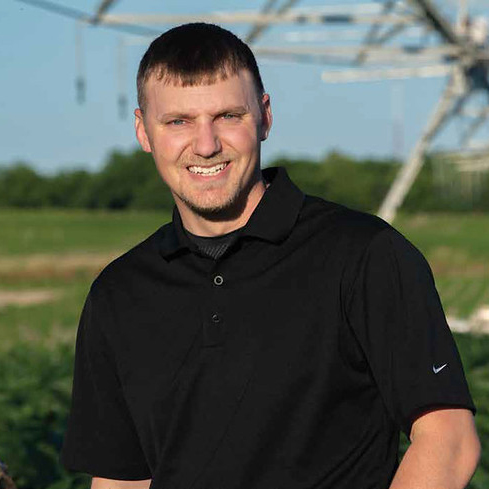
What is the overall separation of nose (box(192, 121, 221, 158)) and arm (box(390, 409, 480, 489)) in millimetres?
615

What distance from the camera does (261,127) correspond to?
7.82 ft

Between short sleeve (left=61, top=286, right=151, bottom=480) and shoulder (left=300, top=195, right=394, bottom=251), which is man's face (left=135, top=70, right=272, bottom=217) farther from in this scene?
short sleeve (left=61, top=286, right=151, bottom=480)

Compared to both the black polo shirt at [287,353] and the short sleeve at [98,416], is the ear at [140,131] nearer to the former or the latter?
the black polo shirt at [287,353]

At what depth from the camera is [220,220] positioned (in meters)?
2.39

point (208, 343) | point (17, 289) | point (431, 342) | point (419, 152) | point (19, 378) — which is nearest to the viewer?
point (431, 342)

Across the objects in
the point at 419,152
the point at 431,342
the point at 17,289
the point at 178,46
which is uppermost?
the point at 178,46

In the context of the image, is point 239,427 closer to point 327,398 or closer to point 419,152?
point 327,398

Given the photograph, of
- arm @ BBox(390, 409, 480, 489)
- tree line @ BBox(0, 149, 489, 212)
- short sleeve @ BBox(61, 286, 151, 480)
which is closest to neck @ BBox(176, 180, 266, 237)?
short sleeve @ BBox(61, 286, 151, 480)

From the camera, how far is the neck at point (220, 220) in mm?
2389

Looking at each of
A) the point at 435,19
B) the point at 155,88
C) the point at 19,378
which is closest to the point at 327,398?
the point at 155,88

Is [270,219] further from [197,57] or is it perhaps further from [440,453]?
[440,453]

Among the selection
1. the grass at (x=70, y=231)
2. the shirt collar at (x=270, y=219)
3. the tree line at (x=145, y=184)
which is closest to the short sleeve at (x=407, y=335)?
the shirt collar at (x=270, y=219)

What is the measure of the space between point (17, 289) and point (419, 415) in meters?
30.0

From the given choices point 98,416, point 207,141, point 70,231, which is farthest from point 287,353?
point 70,231
